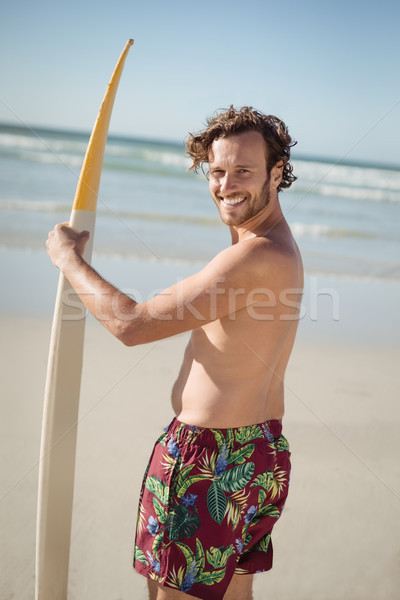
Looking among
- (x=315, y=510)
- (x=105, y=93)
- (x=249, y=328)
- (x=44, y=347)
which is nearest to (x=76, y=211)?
(x=105, y=93)

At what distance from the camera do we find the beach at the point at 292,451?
2.58 m

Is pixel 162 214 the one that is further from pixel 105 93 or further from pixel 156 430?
pixel 105 93

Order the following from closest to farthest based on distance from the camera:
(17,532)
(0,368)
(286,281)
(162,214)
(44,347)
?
1. (286,281)
2. (17,532)
3. (0,368)
4. (44,347)
5. (162,214)

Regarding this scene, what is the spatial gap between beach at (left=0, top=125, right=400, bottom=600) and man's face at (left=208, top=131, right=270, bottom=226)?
62.8 inches

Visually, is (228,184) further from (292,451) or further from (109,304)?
(292,451)

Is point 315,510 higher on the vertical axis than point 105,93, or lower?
lower

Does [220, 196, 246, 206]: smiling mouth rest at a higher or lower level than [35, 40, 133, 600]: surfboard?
higher

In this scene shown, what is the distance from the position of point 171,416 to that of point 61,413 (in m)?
2.00

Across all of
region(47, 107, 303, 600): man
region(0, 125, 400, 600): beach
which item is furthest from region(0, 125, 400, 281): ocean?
region(47, 107, 303, 600): man

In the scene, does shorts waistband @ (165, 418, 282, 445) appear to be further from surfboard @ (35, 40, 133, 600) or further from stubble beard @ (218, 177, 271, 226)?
stubble beard @ (218, 177, 271, 226)

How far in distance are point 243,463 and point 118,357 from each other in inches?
122

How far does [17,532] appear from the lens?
8.61ft

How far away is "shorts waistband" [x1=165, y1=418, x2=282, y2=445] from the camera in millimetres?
1664

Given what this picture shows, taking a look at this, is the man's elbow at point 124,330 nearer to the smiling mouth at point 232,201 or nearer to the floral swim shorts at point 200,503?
the floral swim shorts at point 200,503
